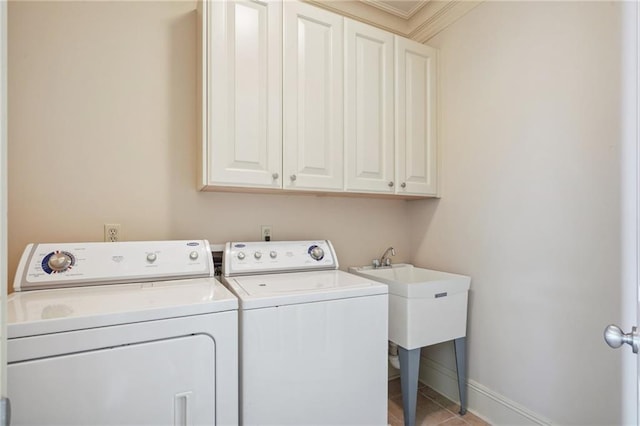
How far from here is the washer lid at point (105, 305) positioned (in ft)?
2.95

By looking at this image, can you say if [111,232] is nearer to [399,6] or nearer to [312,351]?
[312,351]

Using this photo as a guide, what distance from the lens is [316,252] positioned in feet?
6.15

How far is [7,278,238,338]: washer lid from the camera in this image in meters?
0.90

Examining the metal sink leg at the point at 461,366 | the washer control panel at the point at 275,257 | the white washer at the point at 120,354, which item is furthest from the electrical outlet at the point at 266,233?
the metal sink leg at the point at 461,366

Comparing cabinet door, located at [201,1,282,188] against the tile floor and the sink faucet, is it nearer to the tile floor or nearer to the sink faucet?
the sink faucet

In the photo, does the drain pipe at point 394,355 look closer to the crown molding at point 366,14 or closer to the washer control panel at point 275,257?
the washer control panel at point 275,257

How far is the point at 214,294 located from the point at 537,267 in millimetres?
1550

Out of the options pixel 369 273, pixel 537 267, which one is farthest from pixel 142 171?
pixel 537 267

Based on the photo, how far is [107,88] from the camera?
5.32 feet

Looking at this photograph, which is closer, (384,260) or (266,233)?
(266,233)

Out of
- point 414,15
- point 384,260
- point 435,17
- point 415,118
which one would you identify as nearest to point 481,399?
point 384,260

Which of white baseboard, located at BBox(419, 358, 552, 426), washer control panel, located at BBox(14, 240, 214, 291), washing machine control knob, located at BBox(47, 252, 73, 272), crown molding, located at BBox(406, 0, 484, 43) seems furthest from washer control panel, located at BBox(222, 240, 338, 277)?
crown molding, located at BBox(406, 0, 484, 43)

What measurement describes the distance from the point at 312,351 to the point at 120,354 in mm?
648

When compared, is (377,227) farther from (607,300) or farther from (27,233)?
(27,233)
